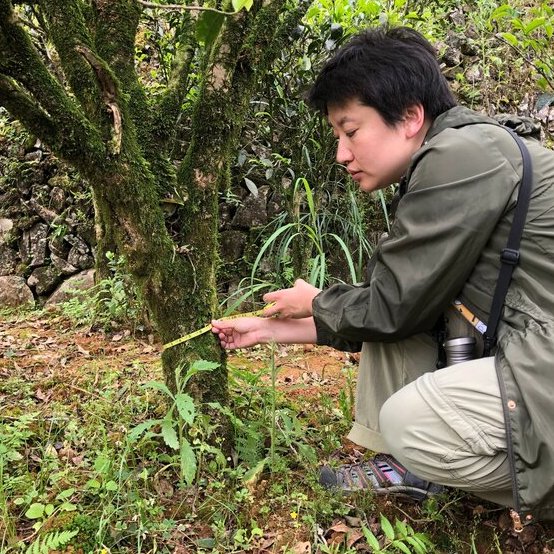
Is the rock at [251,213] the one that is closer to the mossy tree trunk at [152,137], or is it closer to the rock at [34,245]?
the rock at [34,245]

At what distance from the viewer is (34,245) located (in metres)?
5.17

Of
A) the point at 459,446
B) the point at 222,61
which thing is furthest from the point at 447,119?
the point at 459,446

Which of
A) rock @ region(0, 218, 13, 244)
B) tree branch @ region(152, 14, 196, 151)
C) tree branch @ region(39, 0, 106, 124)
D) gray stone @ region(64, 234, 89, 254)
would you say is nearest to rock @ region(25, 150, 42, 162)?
rock @ region(0, 218, 13, 244)

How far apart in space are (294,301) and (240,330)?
0.26 metres

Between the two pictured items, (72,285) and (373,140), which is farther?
(72,285)

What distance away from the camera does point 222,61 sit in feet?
6.57

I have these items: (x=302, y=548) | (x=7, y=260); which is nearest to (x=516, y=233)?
(x=302, y=548)

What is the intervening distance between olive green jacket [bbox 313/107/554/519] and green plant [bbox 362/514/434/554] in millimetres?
339

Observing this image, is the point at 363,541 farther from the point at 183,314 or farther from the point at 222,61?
the point at 222,61

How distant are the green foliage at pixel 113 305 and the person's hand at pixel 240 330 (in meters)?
1.97

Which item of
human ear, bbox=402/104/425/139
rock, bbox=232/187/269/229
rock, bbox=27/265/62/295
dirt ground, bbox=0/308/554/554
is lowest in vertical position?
dirt ground, bbox=0/308/554/554

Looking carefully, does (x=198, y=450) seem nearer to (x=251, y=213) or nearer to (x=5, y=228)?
(x=251, y=213)

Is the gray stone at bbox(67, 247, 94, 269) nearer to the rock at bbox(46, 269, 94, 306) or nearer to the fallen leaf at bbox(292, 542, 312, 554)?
the rock at bbox(46, 269, 94, 306)

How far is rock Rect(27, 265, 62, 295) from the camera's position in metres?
5.05
